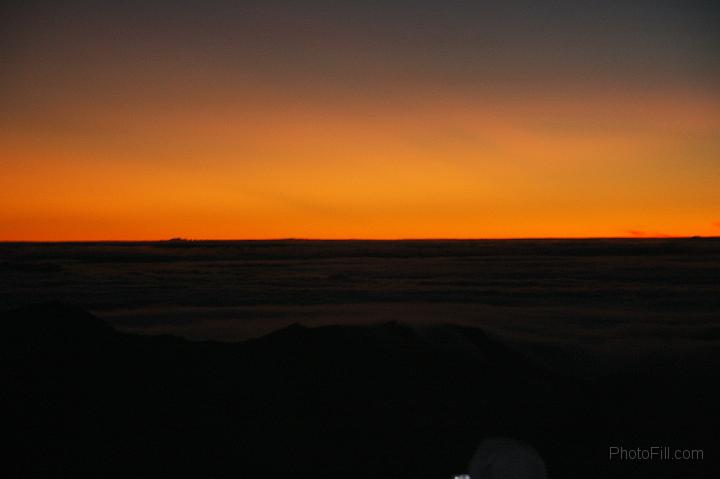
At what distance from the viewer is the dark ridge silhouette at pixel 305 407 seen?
573cm

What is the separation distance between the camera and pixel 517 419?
6.80 metres

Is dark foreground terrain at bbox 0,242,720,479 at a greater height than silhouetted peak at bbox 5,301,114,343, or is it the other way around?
silhouetted peak at bbox 5,301,114,343

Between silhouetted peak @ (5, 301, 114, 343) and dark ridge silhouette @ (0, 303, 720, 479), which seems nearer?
dark ridge silhouette @ (0, 303, 720, 479)

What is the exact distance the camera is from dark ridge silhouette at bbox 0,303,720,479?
5734mm

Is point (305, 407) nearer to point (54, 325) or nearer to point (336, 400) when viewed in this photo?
point (336, 400)

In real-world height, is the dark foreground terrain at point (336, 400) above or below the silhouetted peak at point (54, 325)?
below

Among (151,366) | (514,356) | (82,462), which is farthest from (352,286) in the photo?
(82,462)

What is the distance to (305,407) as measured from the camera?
6688 mm

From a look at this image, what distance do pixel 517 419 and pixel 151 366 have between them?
141 inches

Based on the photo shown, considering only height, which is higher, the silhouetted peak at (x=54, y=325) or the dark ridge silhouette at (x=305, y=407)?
the silhouetted peak at (x=54, y=325)

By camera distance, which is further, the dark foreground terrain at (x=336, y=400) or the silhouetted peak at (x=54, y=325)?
the silhouetted peak at (x=54, y=325)

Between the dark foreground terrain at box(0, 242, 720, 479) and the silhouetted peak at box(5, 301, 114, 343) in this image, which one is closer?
the dark foreground terrain at box(0, 242, 720, 479)

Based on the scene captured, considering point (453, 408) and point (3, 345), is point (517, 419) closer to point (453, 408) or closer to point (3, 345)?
point (453, 408)

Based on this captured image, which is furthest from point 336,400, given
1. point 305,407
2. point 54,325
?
point 54,325
